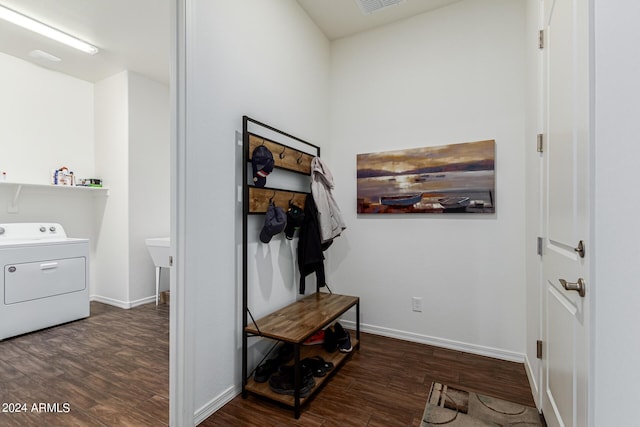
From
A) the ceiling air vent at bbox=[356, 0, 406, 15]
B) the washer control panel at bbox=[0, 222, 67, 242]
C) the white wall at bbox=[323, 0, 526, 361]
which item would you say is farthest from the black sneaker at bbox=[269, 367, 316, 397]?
the washer control panel at bbox=[0, 222, 67, 242]

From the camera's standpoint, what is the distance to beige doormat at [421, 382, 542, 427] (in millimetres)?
1653

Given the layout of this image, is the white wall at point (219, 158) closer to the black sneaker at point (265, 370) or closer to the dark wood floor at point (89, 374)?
the black sneaker at point (265, 370)

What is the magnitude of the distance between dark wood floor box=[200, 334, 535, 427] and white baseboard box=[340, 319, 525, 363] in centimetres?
6

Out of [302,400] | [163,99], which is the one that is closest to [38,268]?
[163,99]

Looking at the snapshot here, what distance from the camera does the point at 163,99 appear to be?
4.13 m

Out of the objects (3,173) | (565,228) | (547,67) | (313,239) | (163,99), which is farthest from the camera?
(163,99)

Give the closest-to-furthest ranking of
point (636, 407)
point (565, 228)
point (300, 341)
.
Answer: point (636, 407) < point (565, 228) < point (300, 341)

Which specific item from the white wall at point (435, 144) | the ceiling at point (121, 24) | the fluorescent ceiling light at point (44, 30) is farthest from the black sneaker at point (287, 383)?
the fluorescent ceiling light at point (44, 30)

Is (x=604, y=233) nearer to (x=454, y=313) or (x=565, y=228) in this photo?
(x=565, y=228)

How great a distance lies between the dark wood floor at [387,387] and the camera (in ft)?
5.54

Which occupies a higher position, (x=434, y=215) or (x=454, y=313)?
(x=434, y=215)

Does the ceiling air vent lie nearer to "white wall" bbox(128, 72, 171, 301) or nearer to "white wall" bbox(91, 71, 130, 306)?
"white wall" bbox(128, 72, 171, 301)

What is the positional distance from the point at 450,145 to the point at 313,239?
56.5 inches

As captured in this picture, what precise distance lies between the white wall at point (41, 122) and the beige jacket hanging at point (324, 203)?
342 cm
